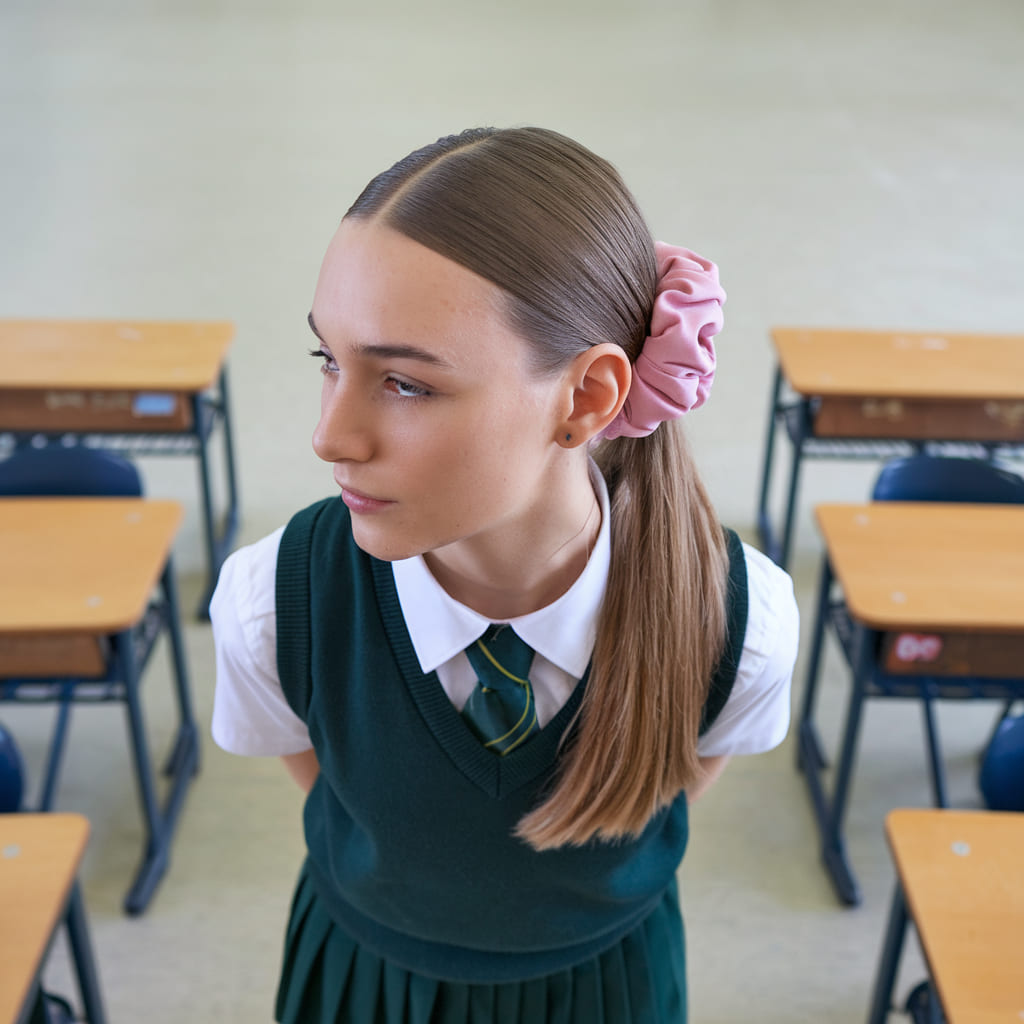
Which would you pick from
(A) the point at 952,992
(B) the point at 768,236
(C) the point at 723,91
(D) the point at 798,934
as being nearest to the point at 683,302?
(A) the point at 952,992

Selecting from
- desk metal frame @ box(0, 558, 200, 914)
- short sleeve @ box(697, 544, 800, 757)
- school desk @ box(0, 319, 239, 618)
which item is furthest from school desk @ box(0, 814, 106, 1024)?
school desk @ box(0, 319, 239, 618)

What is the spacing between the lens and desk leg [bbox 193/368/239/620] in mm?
3234

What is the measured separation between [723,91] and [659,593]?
675 cm

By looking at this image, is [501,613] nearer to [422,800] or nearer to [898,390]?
[422,800]

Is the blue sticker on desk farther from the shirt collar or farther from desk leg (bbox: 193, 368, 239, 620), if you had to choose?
the shirt collar

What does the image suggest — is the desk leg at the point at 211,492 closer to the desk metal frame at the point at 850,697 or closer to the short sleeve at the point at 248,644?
the desk metal frame at the point at 850,697

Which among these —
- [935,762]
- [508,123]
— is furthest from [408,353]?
[508,123]

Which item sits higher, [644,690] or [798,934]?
[644,690]

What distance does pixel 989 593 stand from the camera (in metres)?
2.42

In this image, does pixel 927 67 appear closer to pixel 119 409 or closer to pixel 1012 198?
pixel 1012 198

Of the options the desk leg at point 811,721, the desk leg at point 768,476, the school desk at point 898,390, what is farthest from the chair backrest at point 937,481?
the desk leg at point 768,476

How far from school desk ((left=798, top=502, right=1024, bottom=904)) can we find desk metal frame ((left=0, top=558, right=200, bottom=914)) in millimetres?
1458

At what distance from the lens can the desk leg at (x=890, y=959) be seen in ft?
6.55

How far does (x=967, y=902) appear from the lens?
169cm
